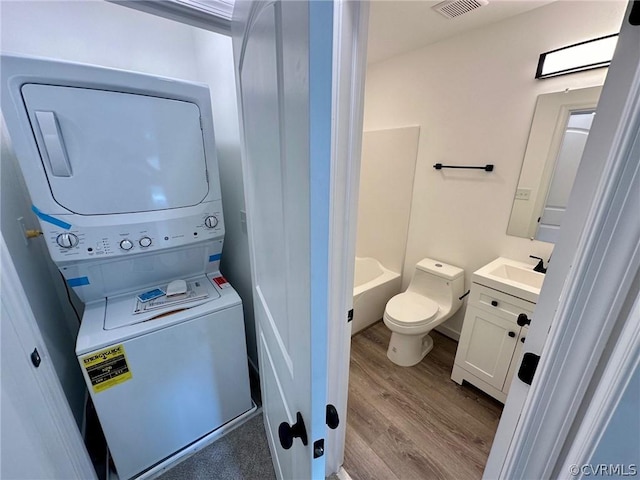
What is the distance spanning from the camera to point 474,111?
1.78 meters

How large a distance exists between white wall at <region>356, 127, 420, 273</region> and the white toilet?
38 centimetres

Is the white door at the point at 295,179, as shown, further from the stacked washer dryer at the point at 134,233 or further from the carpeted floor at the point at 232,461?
the carpeted floor at the point at 232,461

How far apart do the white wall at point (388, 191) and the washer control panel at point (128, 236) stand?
1254 millimetres

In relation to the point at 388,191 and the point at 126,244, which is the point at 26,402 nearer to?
the point at 126,244

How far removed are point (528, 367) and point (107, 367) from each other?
1.40 metres

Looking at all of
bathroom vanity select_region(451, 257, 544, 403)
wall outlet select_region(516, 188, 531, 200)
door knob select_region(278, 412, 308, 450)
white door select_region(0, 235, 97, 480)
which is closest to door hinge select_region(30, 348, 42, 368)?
white door select_region(0, 235, 97, 480)

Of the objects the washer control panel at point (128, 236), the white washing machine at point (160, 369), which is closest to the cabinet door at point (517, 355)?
the white washing machine at point (160, 369)

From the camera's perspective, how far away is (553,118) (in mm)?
1498

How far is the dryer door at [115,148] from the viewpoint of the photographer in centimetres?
91

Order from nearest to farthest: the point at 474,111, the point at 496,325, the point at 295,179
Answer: the point at 295,179
the point at 496,325
the point at 474,111

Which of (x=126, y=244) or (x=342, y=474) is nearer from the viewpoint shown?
(x=126, y=244)

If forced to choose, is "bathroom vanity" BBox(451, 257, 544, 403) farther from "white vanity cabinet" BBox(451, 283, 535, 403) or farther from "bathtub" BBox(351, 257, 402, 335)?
"bathtub" BBox(351, 257, 402, 335)

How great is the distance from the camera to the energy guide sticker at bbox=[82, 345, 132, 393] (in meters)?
0.94

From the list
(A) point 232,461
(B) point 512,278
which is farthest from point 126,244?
(B) point 512,278
